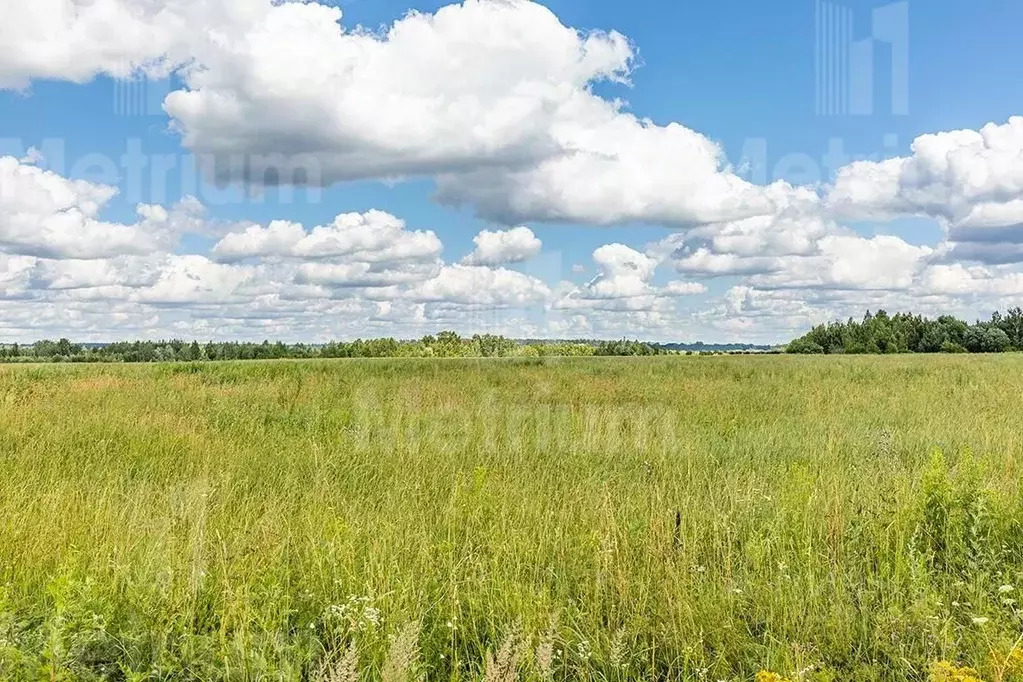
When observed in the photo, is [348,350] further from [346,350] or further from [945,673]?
[945,673]

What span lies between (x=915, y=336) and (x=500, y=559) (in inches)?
3328

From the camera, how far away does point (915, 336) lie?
75938 mm

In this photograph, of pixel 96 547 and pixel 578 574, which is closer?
pixel 578 574

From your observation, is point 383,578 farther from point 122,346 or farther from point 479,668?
point 122,346

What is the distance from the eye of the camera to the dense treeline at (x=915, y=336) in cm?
7150

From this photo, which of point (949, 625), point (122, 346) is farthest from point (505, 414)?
point (122, 346)

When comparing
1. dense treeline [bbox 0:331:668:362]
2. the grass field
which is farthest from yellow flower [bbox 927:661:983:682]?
dense treeline [bbox 0:331:668:362]

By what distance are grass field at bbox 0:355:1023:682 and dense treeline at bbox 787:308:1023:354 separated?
71071 millimetres

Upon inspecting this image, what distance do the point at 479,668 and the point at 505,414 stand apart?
33.8 ft

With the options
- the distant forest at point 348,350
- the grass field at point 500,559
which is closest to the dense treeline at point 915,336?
the distant forest at point 348,350

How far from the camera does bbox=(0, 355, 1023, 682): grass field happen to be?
3.68 meters

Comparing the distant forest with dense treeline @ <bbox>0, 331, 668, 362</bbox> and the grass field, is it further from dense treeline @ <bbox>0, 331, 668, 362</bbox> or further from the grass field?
the grass field

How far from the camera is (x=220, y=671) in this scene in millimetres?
3514

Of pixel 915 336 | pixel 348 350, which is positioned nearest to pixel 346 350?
pixel 348 350
